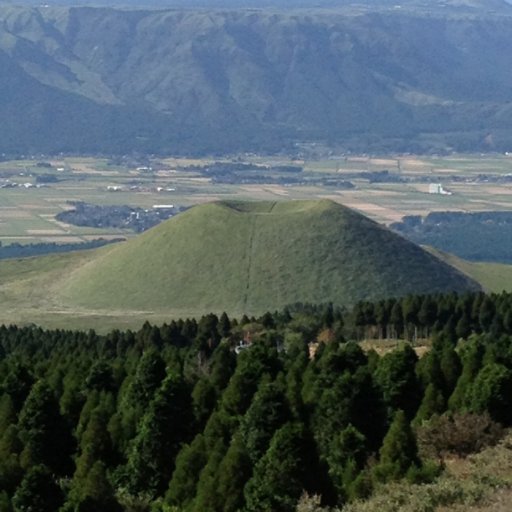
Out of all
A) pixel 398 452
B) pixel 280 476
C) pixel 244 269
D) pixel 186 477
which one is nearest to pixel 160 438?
pixel 186 477

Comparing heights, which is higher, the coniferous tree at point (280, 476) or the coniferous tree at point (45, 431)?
the coniferous tree at point (280, 476)

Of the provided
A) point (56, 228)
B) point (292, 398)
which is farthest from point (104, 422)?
point (56, 228)

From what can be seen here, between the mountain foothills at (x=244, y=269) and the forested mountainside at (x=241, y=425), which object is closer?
the forested mountainside at (x=241, y=425)

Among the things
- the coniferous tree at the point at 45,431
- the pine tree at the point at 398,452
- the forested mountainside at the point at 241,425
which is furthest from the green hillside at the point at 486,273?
the pine tree at the point at 398,452

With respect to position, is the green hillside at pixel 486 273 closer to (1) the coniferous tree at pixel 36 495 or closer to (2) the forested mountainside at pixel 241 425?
(2) the forested mountainside at pixel 241 425

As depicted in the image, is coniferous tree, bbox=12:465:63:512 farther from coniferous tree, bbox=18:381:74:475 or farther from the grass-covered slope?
the grass-covered slope

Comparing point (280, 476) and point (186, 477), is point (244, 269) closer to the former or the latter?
point (186, 477)
